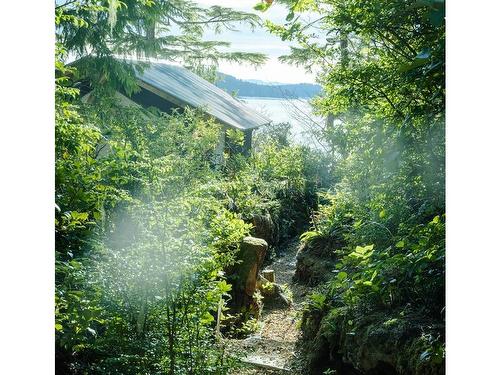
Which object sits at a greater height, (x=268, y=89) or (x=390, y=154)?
(x=268, y=89)

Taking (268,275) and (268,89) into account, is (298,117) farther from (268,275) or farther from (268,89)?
(268,89)

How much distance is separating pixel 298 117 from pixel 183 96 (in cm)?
143

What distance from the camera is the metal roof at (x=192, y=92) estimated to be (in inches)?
250

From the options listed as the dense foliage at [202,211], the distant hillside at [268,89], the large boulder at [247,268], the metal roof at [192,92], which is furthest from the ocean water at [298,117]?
the dense foliage at [202,211]

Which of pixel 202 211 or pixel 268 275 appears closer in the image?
pixel 202 211

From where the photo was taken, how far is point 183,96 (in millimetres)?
6543

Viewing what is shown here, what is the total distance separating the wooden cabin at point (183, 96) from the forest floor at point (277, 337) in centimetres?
161

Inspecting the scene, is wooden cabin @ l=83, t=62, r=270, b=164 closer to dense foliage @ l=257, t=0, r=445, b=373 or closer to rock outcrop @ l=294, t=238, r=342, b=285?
rock outcrop @ l=294, t=238, r=342, b=285

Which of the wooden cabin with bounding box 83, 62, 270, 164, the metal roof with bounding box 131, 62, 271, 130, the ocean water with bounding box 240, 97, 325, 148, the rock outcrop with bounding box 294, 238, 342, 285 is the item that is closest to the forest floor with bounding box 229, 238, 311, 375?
the rock outcrop with bounding box 294, 238, 342, 285

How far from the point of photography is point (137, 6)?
4.59 meters

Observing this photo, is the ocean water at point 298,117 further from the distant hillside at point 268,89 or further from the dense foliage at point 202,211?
the dense foliage at point 202,211

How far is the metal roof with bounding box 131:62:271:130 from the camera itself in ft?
20.8

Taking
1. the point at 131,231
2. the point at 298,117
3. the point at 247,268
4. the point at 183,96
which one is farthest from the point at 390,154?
the point at 298,117
